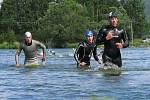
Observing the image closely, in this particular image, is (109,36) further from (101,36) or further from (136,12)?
(136,12)

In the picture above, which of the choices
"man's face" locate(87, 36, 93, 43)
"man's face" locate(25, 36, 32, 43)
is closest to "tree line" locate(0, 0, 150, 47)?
"man's face" locate(25, 36, 32, 43)

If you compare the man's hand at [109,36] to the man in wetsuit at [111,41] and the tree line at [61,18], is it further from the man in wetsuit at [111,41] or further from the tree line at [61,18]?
the tree line at [61,18]

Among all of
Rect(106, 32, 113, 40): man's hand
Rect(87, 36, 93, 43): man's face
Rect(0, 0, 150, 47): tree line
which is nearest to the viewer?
Rect(106, 32, 113, 40): man's hand

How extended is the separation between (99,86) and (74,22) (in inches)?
3722

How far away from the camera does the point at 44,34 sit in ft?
358

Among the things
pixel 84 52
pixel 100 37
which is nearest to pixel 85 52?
pixel 84 52

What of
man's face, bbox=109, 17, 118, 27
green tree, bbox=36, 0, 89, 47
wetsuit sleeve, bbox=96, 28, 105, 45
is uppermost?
man's face, bbox=109, 17, 118, 27

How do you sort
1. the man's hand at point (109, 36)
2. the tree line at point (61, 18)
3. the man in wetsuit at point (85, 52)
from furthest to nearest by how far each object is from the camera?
the tree line at point (61, 18), the man in wetsuit at point (85, 52), the man's hand at point (109, 36)

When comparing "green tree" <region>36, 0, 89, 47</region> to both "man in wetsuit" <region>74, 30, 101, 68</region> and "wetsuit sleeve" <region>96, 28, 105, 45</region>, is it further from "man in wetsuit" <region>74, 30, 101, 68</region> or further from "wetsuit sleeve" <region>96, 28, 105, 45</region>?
"wetsuit sleeve" <region>96, 28, 105, 45</region>

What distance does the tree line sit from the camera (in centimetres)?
10581

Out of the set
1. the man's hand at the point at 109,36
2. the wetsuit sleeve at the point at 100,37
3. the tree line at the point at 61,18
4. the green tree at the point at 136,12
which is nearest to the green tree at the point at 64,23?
the tree line at the point at 61,18

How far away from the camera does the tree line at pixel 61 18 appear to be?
4166 inches

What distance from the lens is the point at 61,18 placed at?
4176 inches

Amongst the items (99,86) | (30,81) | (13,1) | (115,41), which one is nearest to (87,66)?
(115,41)
